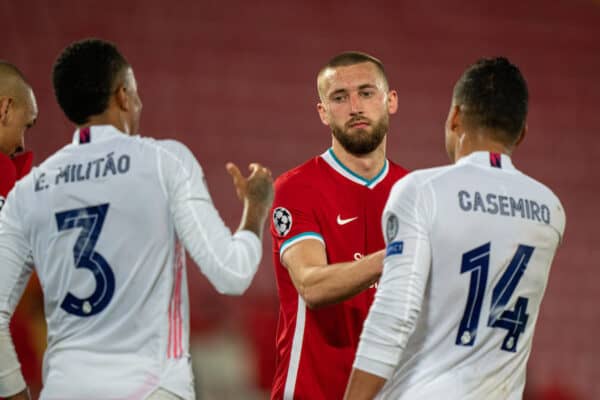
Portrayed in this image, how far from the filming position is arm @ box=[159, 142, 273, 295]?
2.50 meters

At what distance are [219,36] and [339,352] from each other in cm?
477

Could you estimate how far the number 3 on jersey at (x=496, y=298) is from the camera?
8.28 ft

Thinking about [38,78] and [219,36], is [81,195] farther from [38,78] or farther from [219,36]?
[219,36]

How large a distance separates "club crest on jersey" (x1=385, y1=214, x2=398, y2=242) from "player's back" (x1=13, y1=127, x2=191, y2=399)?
21.5 inches

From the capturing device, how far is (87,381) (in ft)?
8.23

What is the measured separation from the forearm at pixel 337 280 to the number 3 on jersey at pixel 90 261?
815 millimetres

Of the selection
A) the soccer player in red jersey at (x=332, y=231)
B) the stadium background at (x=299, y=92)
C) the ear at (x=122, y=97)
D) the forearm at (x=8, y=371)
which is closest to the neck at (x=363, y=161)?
the soccer player in red jersey at (x=332, y=231)

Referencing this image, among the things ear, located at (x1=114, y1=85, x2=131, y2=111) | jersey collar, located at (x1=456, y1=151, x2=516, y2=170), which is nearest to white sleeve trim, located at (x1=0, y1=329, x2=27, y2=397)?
ear, located at (x1=114, y1=85, x2=131, y2=111)

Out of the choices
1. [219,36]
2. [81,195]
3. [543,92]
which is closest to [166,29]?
[219,36]

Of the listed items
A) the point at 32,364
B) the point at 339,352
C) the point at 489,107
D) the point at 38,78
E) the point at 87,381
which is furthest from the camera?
the point at 38,78

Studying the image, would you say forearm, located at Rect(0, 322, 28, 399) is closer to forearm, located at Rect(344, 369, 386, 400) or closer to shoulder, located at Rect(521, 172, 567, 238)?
forearm, located at Rect(344, 369, 386, 400)

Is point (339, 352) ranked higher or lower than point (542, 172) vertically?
lower

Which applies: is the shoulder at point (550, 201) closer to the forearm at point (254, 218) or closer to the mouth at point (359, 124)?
the forearm at point (254, 218)

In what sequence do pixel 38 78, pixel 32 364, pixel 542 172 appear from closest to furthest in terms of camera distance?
1. pixel 32 364
2. pixel 38 78
3. pixel 542 172
